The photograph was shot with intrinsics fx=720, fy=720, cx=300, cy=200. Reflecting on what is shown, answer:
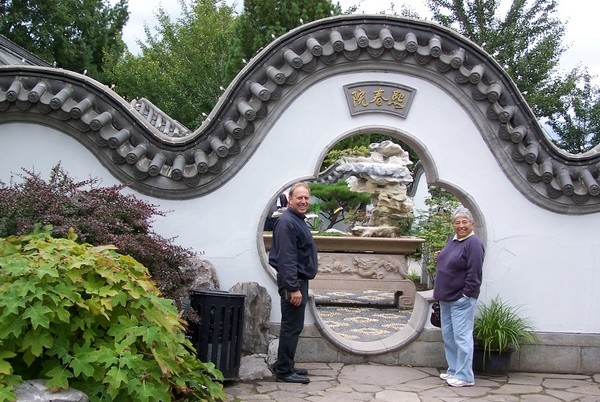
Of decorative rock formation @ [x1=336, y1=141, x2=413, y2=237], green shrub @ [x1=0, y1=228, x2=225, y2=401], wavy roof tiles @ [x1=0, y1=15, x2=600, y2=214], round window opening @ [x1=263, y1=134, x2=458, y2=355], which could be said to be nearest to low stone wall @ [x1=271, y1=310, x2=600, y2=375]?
round window opening @ [x1=263, y1=134, x2=458, y2=355]

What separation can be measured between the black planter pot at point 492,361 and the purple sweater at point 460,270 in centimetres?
78

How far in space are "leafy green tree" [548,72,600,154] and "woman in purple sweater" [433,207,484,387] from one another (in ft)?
39.8

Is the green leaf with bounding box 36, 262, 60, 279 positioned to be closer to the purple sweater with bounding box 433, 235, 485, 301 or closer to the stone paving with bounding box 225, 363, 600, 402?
the stone paving with bounding box 225, 363, 600, 402

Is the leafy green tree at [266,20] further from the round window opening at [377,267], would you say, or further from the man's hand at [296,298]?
the man's hand at [296,298]

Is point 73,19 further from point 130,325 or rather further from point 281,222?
point 130,325

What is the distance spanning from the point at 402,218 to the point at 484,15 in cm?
842

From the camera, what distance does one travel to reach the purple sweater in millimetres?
6176

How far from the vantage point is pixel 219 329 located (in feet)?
19.6

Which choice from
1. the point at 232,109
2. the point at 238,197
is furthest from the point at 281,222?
the point at 232,109

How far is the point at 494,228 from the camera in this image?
7.09 metres

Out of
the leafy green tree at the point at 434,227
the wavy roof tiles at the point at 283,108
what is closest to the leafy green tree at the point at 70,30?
the leafy green tree at the point at 434,227

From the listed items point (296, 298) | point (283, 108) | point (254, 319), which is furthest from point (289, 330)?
point (283, 108)

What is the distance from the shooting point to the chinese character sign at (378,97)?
705 cm

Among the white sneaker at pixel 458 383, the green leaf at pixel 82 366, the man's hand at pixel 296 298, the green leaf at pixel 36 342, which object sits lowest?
the white sneaker at pixel 458 383
